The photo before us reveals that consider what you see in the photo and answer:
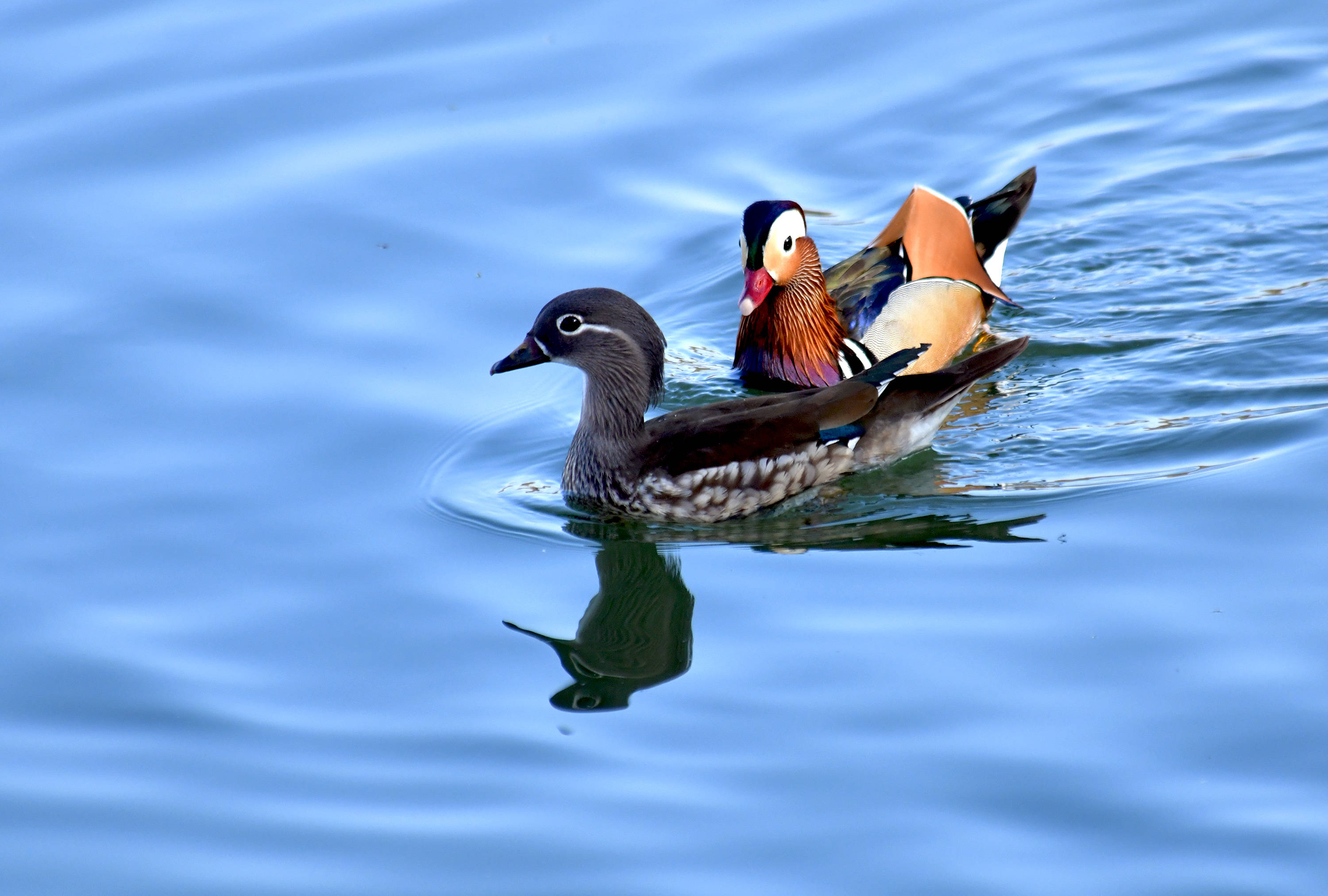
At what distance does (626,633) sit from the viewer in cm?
664

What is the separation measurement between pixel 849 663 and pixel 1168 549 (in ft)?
5.26

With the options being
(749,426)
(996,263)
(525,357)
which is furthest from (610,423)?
(996,263)

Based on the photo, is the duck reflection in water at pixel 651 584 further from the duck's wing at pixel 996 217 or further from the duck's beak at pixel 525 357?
the duck's wing at pixel 996 217

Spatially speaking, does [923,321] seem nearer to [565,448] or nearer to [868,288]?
[868,288]

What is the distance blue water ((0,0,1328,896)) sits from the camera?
5.23 metres

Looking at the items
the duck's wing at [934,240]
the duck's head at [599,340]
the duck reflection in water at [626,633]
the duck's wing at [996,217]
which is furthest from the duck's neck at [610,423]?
the duck's wing at [996,217]

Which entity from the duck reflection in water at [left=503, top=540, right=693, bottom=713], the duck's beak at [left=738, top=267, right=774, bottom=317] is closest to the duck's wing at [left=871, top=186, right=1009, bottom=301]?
the duck's beak at [left=738, top=267, right=774, bottom=317]

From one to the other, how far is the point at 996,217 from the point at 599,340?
3.27 meters

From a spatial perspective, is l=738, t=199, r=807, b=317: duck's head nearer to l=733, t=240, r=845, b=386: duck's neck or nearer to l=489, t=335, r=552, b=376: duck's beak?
l=733, t=240, r=845, b=386: duck's neck

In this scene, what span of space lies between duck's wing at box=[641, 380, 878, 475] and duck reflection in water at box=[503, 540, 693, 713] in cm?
52

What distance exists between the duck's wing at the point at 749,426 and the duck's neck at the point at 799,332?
3.68ft

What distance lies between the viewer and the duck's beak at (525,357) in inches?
299

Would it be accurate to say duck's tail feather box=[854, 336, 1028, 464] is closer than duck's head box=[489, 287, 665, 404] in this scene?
No

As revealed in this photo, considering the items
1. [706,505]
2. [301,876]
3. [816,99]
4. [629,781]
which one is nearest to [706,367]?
[706,505]
